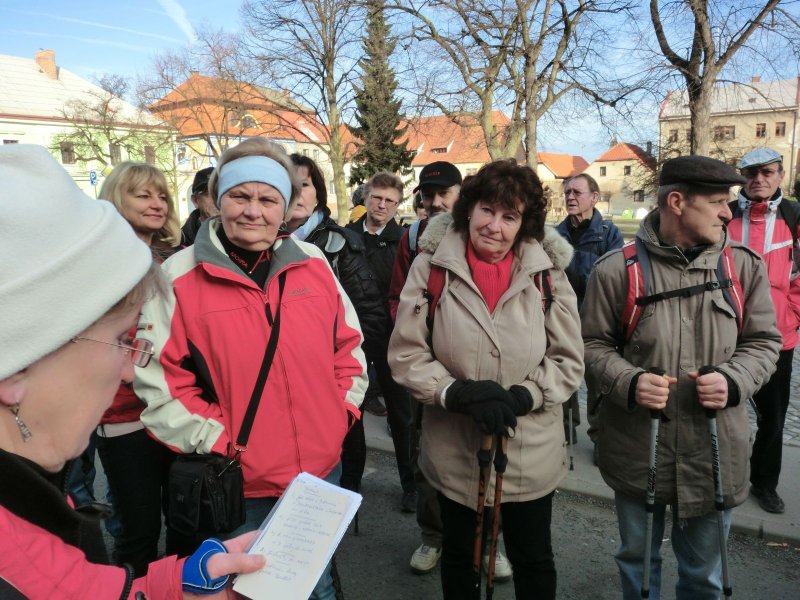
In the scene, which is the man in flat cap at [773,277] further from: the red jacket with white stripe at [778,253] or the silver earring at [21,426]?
the silver earring at [21,426]

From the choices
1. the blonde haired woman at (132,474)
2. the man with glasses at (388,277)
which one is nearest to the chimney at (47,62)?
the man with glasses at (388,277)

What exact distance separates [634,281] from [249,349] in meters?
1.63

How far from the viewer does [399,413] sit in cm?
399

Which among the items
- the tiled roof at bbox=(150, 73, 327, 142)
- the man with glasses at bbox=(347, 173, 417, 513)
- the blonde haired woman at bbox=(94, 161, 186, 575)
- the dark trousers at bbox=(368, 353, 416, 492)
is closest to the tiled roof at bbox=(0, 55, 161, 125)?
the tiled roof at bbox=(150, 73, 327, 142)

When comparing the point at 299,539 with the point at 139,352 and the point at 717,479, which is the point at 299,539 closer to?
the point at 139,352

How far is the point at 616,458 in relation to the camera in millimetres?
2486

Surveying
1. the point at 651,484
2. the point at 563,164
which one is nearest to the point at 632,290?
the point at 651,484

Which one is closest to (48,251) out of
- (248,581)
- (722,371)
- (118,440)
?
(248,581)

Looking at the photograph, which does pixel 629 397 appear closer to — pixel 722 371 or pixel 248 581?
pixel 722 371

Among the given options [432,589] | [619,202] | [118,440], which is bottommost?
[432,589]

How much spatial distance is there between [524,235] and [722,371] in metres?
0.98

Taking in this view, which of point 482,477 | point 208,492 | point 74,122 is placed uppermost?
point 74,122

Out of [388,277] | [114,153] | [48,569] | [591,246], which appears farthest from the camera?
[114,153]

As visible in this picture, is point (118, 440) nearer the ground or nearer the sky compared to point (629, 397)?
nearer the ground
